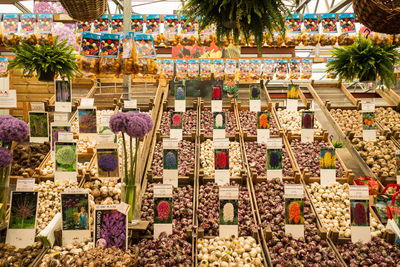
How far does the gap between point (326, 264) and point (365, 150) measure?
213 centimetres

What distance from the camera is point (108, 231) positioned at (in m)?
2.39

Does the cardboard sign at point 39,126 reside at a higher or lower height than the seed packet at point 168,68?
lower

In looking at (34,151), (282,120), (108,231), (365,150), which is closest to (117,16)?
(34,151)

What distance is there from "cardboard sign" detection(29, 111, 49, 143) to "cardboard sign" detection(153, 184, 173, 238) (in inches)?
59.6

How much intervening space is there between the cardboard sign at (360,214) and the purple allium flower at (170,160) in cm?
151

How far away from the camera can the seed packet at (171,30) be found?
4.42 m

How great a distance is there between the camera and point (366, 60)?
3734 mm

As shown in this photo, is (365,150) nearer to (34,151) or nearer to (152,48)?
(152,48)

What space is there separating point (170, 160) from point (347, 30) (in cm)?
300

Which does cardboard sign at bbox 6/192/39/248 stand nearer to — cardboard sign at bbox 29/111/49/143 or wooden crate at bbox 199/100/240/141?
cardboard sign at bbox 29/111/49/143

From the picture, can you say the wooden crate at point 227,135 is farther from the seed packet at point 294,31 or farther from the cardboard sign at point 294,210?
the cardboard sign at point 294,210

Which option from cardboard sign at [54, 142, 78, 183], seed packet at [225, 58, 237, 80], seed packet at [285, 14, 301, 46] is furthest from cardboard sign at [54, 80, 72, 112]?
seed packet at [285, 14, 301, 46]

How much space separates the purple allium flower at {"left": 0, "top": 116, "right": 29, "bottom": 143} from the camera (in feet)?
8.34

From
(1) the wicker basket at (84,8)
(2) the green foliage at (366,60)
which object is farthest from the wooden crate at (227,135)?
(1) the wicker basket at (84,8)
